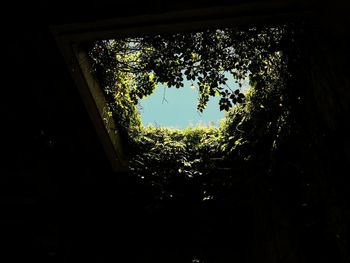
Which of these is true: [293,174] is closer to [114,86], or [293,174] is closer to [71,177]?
[114,86]

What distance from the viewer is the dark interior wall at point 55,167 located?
2986mm

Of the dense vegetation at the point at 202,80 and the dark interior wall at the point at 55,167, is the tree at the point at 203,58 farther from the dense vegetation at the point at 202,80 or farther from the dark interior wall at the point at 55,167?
the dark interior wall at the point at 55,167

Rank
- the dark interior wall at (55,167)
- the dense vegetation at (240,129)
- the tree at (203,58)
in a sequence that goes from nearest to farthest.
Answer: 1. the dark interior wall at (55,167)
2. the dense vegetation at (240,129)
3. the tree at (203,58)

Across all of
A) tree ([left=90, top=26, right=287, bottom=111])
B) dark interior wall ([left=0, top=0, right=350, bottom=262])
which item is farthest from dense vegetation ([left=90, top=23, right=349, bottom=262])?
dark interior wall ([left=0, top=0, right=350, bottom=262])

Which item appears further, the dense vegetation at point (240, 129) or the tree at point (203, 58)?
the tree at point (203, 58)

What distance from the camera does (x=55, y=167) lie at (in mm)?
4137

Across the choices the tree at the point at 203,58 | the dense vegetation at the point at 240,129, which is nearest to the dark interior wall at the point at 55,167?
the dense vegetation at the point at 240,129

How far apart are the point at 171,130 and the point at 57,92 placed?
237 cm

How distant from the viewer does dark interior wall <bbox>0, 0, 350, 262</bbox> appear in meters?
2.99

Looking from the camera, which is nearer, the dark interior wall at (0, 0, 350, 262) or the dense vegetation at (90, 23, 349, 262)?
the dark interior wall at (0, 0, 350, 262)

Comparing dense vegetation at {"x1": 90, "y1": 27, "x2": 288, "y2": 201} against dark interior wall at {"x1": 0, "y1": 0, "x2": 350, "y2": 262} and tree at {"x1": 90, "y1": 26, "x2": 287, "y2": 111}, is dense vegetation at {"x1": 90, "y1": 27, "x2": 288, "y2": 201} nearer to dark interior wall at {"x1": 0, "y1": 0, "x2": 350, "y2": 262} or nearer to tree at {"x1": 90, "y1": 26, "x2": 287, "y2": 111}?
tree at {"x1": 90, "y1": 26, "x2": 287, "y2": 111}

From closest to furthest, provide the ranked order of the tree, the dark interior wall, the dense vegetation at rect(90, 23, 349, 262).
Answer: the dark interior wall → the dense vegetation at rect(90, 23, 349, 262) → the tree

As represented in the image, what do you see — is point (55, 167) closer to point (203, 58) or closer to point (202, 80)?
point (202, 80)

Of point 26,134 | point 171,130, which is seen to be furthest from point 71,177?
point 171,130
